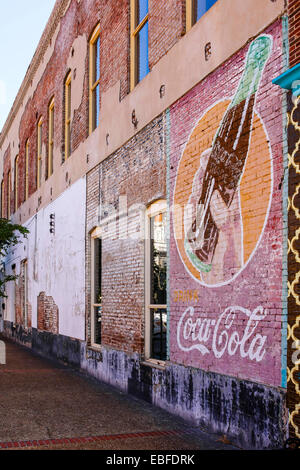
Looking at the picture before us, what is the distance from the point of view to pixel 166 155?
8164 mm

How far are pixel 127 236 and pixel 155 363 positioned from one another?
2.36 metres

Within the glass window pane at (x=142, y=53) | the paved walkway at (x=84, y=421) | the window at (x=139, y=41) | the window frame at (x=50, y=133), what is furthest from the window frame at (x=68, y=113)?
the paved walkway at (x=84, y=421)

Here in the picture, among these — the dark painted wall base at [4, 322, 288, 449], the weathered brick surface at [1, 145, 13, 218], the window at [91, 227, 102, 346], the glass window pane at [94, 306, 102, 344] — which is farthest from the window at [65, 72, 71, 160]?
the weathered brick surface at [1, 145, 13, 218]

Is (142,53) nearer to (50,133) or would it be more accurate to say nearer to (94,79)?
(94,79)

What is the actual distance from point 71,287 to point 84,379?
2.84 m

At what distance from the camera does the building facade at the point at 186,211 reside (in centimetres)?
553

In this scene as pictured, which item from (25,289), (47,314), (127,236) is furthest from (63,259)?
(25,289)

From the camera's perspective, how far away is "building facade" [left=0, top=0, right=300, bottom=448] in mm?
5527

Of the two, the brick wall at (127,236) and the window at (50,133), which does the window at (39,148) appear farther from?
the brick wall at (127,236)

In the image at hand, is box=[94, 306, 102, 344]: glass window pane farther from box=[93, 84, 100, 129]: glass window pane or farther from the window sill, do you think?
box=[93, 84, 100, 129]: glass window pane

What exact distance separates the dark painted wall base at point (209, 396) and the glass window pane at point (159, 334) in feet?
0.84

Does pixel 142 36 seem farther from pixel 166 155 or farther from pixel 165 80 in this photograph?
pixel 166 155

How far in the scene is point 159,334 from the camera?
28.0 ft
